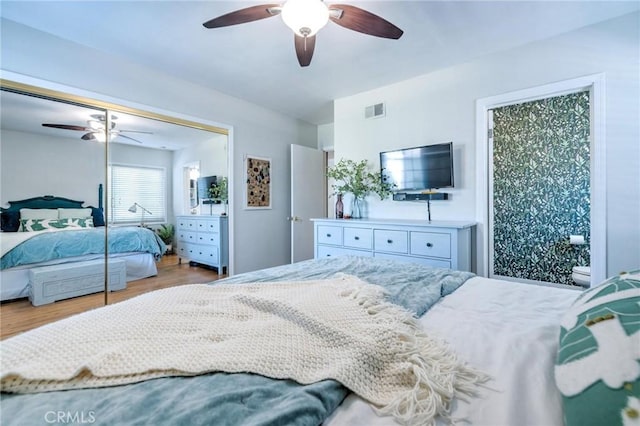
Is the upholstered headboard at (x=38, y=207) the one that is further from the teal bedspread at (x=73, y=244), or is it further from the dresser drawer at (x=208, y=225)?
the dresser drawer at (x=208, y=225)

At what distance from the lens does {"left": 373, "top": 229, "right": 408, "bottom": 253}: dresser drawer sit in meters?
2.71

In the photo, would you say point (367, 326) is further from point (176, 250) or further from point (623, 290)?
point (176, 250)

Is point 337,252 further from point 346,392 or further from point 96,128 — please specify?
point 96,128

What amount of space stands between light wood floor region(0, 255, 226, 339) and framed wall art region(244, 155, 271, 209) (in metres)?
1.11

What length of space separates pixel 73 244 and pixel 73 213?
0.30 metres

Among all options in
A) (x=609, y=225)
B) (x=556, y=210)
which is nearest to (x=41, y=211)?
(x=609, y=225)

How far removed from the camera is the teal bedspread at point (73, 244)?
241 centimetres

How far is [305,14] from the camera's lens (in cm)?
161

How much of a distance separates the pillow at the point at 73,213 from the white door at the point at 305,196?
231 cm

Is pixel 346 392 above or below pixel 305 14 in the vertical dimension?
below

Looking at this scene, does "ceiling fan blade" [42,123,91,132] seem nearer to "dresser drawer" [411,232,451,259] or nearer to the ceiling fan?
the ceiling fan

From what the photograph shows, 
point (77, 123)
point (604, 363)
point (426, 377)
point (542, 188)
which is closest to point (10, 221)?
point (77, 123)

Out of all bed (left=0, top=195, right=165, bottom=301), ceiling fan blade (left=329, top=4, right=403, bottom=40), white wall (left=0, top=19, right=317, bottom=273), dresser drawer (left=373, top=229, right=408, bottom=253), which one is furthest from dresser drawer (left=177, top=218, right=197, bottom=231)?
ceiling fan blade (left=329, top=4, right=403, bottom=40)

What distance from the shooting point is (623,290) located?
713 mm
